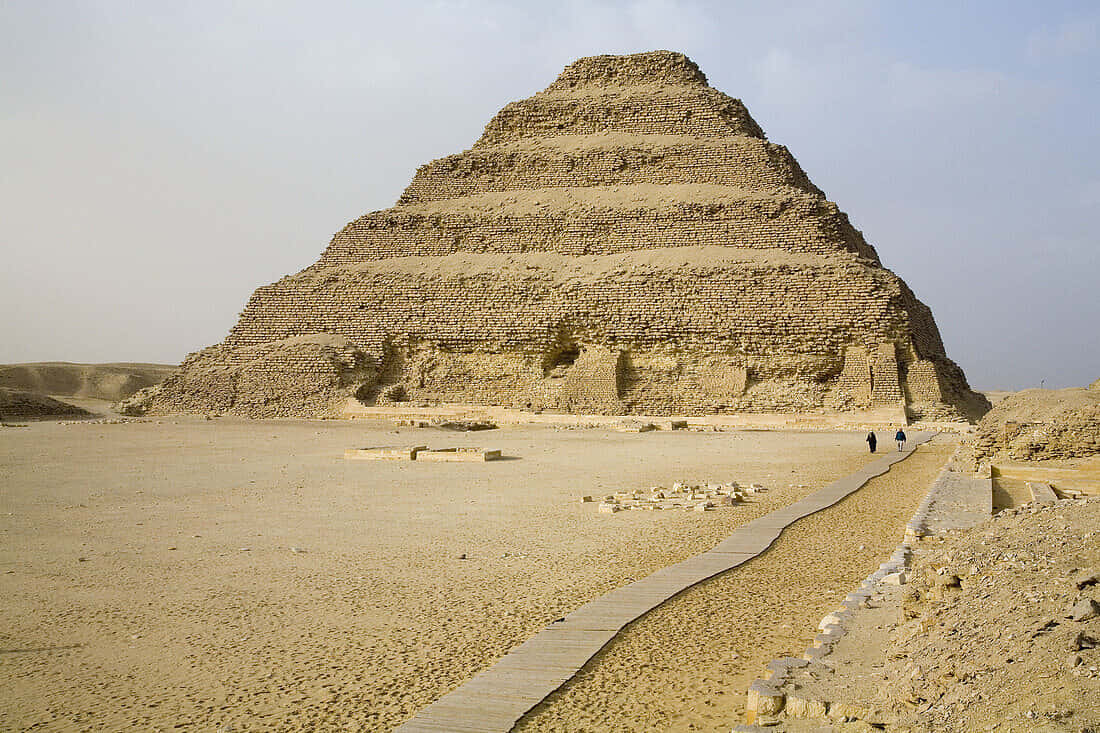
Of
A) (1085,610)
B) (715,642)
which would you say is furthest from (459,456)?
(1085,610)

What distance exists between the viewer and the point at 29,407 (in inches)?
1245

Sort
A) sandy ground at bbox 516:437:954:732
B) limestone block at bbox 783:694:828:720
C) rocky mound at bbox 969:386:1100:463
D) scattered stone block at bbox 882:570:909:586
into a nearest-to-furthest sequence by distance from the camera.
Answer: limestone block at bbox 783:694:828:720
sandy ground at bbox 516:437:954:732
scattered stone block at bbox 882:570:909:586
rocky mound at bbox 969:386:1100:463

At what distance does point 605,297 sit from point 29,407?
68.7 feet

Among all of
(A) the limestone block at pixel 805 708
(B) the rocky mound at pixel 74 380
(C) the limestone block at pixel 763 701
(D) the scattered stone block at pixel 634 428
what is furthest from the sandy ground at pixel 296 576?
(B) the rocky mound at pixel 74 380

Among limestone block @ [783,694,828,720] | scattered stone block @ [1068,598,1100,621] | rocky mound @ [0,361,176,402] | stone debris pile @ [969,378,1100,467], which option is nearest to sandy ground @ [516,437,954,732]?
limestone block @ [783,694,828,720]

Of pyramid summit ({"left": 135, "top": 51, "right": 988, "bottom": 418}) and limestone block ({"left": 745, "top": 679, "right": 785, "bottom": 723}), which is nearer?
limestone block ({"left": 745, "top": 679, "right": 785, "bottom": 723})

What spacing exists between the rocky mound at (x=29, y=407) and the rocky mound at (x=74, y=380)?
33.4 m

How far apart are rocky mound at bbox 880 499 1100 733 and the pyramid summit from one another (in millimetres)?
24175

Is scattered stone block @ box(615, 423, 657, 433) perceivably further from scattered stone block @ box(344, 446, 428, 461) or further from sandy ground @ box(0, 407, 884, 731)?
sandy ground @ box(0, 407, 884, 731)

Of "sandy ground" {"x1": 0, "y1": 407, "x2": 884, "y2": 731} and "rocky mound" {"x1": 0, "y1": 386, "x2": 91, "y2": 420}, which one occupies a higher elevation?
"rocky mound" {"x1": 0, "y1": 386, "x2": 91, "y2": 420}

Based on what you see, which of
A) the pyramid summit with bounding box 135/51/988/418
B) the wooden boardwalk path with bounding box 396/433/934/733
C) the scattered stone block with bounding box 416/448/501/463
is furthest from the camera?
the pyramid summit with bounding box 135/51/988/418

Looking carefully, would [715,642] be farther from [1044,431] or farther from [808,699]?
[1044,431]

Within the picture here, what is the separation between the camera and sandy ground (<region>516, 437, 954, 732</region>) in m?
3.48

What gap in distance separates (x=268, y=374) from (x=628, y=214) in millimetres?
15353
